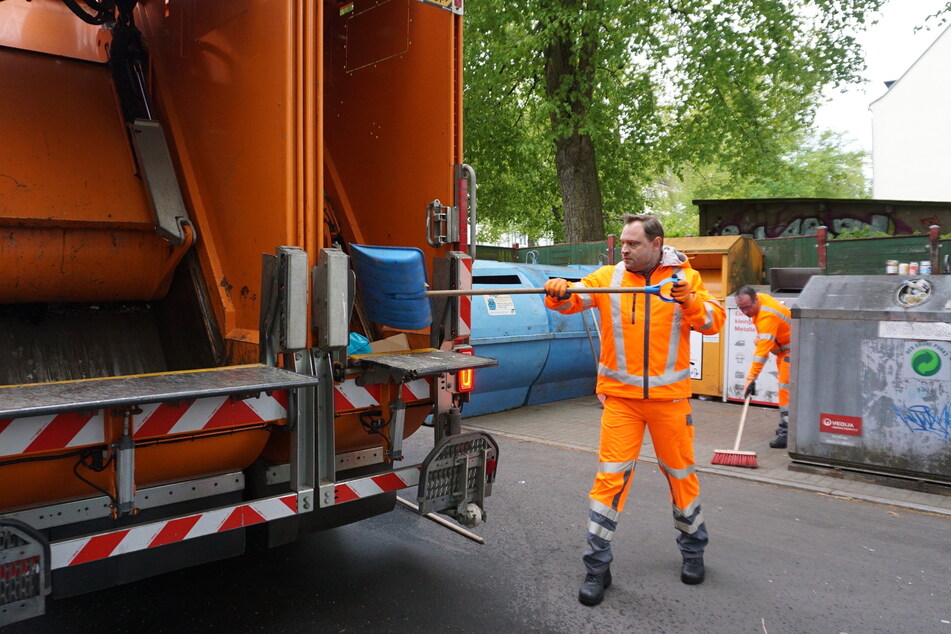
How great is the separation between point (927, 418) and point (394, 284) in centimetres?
410

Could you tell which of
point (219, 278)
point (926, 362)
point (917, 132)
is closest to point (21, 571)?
point (219, 278)

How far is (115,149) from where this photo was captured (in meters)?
3.62

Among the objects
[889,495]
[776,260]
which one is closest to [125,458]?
[889,495]

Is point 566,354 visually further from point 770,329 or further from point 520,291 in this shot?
point 520,291

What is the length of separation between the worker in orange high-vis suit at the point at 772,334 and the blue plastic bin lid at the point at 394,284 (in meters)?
4.08

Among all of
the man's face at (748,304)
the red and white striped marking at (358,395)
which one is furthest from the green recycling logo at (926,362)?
the red and white striped marking at (358,395)

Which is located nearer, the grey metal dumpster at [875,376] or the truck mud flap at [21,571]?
the truck mud flap at [21,571]

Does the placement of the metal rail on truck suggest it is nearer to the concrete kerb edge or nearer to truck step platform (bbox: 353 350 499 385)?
truck step platform (bbox: 353 350 499 385)

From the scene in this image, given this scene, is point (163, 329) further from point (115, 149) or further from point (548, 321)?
point (548, 321)

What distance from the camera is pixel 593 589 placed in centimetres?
332

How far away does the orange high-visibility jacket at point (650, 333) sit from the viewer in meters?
3.40

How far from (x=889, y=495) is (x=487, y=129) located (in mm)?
10728

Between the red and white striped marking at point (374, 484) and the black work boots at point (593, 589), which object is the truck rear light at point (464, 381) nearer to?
the red and white striped marking at point (374, 484)

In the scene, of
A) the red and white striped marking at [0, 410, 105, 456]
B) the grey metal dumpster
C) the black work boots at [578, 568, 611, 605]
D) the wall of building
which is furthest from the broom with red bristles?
the wall of building
